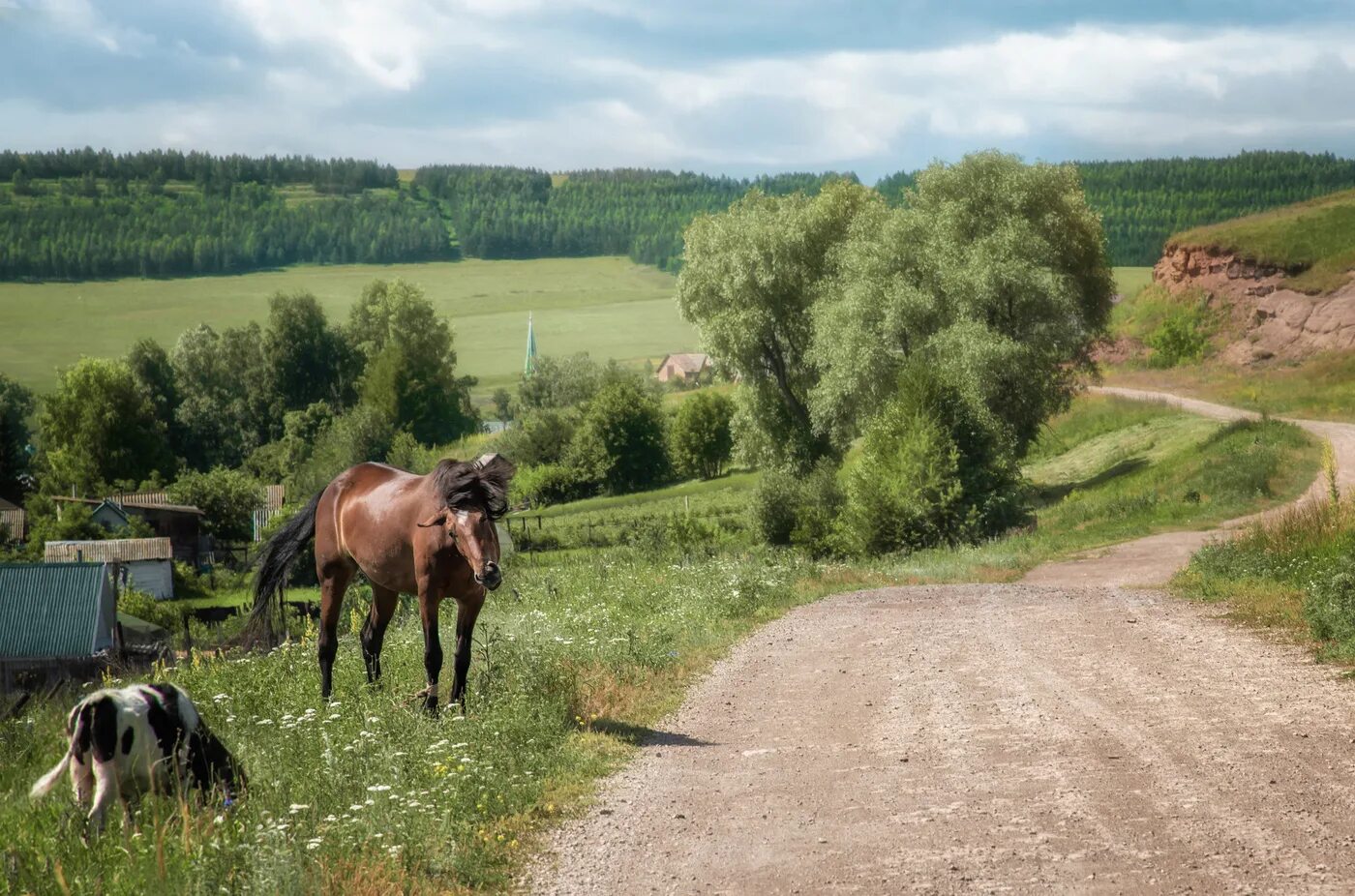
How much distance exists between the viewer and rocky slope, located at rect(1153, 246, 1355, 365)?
203ft

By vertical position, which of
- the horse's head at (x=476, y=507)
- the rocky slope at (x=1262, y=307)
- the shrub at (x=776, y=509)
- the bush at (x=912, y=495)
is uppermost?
the rocky slope at (x=1262, y=307)

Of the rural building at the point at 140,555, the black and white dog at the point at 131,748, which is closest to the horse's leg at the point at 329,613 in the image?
the black and white dog at the point at 131,748

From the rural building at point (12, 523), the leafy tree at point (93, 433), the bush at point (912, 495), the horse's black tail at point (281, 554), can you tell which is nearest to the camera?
the horse's black tail at point (281, 554)

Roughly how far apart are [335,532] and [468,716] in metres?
2.33

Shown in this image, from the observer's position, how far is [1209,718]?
994cm

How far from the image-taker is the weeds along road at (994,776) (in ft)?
21.8

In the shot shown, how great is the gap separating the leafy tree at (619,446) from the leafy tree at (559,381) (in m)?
30.4

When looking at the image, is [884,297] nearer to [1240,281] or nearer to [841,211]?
[841,211]

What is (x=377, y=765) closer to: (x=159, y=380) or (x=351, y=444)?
(x=351, y=444)

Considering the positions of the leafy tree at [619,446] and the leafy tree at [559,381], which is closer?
the leafy tree at [619,446]

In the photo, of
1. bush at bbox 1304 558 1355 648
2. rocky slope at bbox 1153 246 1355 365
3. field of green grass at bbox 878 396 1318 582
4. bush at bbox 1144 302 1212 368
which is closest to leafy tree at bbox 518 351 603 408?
rocky slope at bbox 1153 246 1355 365

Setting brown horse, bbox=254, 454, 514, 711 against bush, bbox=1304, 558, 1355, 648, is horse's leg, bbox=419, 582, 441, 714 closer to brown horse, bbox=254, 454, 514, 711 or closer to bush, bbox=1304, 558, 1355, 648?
brown horse, bbox=254, 454, 514, 711

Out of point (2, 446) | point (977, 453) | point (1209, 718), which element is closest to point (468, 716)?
point (1209, 718)

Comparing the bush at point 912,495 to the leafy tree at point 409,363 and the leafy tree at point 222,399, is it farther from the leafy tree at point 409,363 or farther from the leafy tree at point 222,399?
the leafy tree at point 222,399
